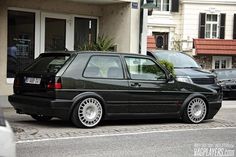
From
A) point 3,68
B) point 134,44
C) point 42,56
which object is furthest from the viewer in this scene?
point 134,44

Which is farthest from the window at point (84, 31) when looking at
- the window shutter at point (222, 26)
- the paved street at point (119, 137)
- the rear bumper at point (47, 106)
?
the window shutter at point (222, 26)

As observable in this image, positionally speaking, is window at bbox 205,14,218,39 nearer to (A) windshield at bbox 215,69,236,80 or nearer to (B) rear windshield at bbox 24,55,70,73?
(A) windshield at bbox 215,69,236,80

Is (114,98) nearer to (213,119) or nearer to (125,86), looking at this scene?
(125,86)

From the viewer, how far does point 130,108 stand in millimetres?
10633

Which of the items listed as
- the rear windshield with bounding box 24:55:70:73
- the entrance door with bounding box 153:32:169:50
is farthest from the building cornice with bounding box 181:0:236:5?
the rear windshield with bounding box 24:55:70:73

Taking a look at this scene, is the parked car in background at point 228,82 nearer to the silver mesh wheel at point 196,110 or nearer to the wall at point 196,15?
the silver mesh wheel at point 196,110

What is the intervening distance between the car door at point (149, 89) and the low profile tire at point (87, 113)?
2.51ft

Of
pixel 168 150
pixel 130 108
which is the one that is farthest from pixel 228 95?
pixel 168 150

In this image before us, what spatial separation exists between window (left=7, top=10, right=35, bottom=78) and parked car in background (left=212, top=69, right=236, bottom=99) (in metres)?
9.00

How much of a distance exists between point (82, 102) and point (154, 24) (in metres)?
25.8

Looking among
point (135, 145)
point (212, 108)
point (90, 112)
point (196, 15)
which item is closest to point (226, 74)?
point (212, 108)

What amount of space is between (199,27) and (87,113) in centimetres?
2690

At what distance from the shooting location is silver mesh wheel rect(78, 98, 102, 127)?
10.0 meters

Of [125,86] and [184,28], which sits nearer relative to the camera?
[125,86]
